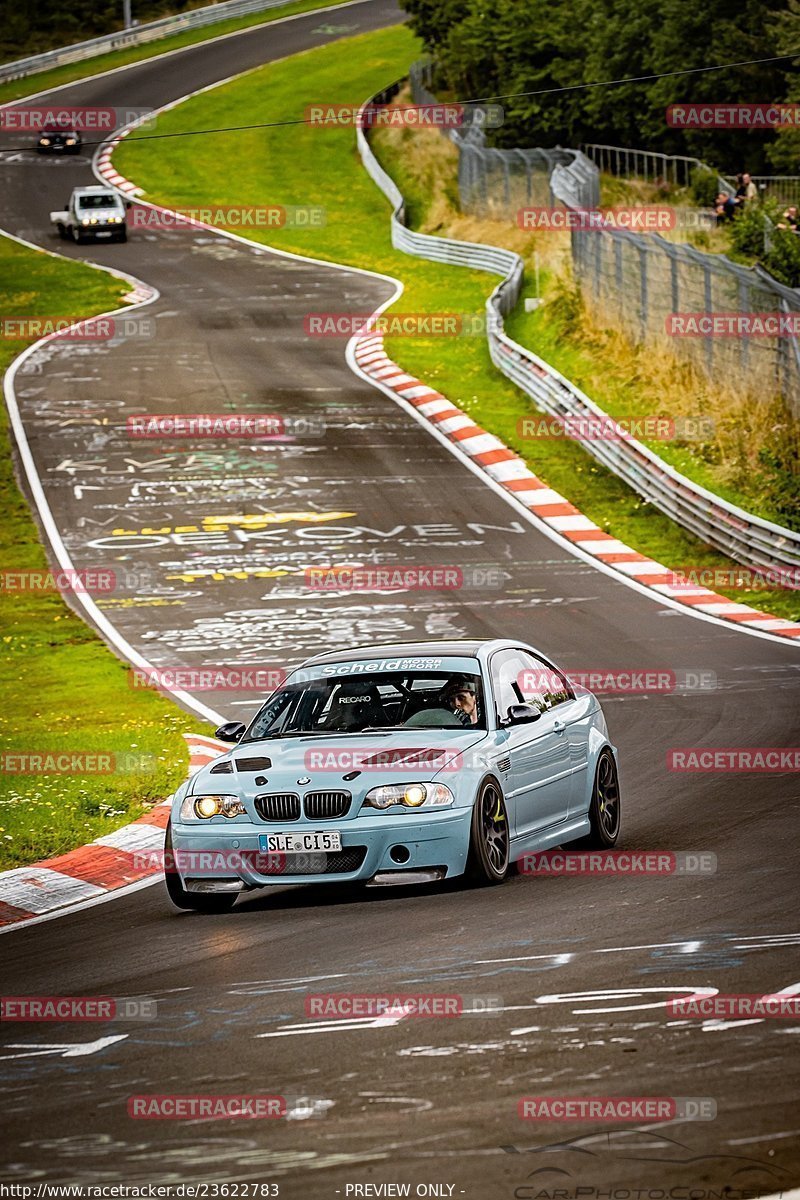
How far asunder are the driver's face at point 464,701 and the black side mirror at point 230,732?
4.49 ft

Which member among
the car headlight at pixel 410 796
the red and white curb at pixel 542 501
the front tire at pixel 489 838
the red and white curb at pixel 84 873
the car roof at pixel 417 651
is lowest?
the red and white curb at pixel 542 501

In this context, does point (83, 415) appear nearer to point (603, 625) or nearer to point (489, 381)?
point (489, 381)

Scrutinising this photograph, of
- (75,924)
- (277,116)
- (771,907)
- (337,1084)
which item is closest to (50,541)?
(75,924)

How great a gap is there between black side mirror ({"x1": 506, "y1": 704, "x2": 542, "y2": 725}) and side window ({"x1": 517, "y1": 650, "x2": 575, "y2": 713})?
0.38 m

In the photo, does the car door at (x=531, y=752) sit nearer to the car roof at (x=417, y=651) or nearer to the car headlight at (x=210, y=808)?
the car roof at (x=417, y=651)

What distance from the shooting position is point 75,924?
1073cm

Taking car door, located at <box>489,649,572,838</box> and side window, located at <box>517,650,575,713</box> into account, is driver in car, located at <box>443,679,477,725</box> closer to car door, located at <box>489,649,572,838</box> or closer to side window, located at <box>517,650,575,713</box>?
car door, located at <box>489,649,572,838</box>

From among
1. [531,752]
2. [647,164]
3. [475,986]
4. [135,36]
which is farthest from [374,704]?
[135,36]

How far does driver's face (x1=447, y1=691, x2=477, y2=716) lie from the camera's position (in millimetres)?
11609

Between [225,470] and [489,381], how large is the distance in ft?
25.2

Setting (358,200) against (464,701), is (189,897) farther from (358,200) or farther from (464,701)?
(358,200)

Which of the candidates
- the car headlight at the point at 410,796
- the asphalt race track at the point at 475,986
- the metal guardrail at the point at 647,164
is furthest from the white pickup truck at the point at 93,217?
the car headlight at the point at 410,796

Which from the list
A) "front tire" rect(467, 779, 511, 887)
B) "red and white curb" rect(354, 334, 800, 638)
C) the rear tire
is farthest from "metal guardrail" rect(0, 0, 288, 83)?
"front tire" rect(467, 779, 511, 887)

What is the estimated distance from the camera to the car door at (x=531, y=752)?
11.3 m
